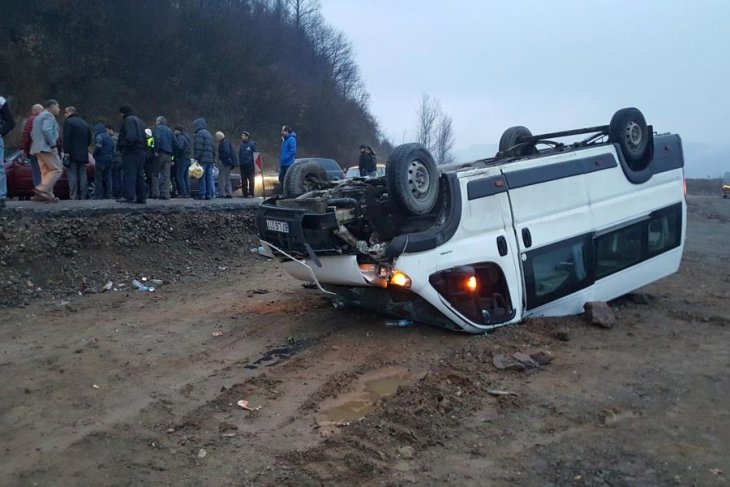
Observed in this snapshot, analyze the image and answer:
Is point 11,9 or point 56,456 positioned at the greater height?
point 11,9

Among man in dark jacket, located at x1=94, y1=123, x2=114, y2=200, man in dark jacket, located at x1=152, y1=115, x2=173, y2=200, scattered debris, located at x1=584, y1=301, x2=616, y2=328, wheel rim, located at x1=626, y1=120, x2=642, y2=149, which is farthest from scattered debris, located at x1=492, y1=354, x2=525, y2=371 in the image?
man in dark jacket, located at x1=94, y1=123, x2=114, y2=200

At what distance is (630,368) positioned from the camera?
5.81 meters

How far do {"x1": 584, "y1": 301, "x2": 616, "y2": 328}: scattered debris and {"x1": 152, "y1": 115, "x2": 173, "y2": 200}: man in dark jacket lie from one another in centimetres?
959

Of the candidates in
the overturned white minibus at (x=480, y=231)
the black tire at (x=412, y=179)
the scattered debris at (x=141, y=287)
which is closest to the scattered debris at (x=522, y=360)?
the overturned white minibus at (x=480, y=231)

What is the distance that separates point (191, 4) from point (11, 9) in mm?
12169

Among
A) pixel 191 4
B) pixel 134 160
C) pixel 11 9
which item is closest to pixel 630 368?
pixel 134 160

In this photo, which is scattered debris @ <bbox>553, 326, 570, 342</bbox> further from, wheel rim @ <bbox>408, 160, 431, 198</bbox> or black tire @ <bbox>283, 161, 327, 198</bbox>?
black tire @ <bbox>283, 161, 327, 198</bbox>

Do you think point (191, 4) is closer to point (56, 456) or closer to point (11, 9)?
point (11, 9)

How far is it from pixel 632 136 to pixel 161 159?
971 centimetres

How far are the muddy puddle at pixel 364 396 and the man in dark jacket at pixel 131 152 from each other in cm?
769

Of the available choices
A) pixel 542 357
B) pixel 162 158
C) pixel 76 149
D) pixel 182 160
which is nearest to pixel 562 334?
pixel 542 357

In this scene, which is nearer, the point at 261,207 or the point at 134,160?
the point at 261,207

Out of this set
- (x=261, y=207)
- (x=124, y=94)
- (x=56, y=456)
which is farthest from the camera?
(x=124, y=94)

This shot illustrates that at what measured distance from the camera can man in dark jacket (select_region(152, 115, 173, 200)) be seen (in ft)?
44.2
